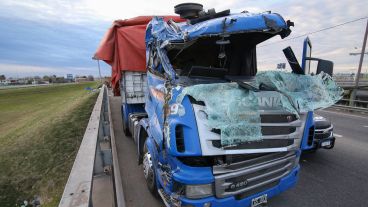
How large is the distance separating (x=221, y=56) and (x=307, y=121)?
66.5 inches

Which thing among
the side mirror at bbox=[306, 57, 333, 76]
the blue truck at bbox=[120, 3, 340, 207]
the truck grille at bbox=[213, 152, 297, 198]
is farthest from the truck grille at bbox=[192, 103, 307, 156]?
the side mirror at bbox=[306, 57, 333, 76]

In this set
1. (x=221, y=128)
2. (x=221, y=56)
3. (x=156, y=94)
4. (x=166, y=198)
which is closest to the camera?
(x=221, y=128)

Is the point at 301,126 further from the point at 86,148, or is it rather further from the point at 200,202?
the point at 86,148

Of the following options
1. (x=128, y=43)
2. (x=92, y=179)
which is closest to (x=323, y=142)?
(x=92, y=179)

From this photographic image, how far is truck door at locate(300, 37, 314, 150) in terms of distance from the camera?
336 centimetres

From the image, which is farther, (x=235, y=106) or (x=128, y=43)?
(x=128, y=43)

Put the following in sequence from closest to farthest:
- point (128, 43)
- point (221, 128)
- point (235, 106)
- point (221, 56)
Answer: point (221, 128)
point (235, 106)
point (221, 56)
point (128, 43)

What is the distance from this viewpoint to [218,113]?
2627 mm

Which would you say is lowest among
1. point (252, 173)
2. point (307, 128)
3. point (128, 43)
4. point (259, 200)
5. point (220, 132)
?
point (259, 200)

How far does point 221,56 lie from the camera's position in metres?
4.10

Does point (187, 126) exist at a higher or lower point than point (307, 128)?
higher

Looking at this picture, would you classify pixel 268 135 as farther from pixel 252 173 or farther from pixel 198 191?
pixel 198 191

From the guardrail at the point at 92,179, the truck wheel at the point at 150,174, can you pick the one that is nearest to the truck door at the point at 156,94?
the truck wheel at the point at 150,174

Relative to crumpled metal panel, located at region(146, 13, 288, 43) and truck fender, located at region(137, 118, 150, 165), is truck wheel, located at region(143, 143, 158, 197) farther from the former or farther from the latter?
crumpled metal panel, located at region(146, 13, 288, 43)
